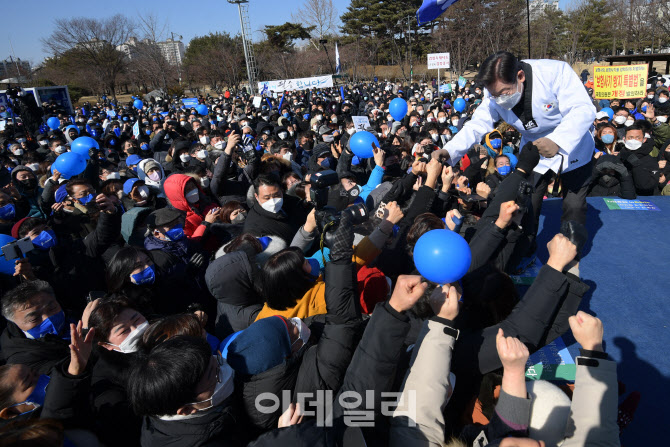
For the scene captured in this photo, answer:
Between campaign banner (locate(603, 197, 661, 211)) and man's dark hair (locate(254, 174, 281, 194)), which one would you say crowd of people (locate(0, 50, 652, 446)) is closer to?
man's dark hair (locate(254, 174, 281, 194))

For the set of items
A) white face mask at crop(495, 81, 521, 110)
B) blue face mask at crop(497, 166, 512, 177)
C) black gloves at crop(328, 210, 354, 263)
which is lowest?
blue face mask at crop(497, 166, 512, 177)

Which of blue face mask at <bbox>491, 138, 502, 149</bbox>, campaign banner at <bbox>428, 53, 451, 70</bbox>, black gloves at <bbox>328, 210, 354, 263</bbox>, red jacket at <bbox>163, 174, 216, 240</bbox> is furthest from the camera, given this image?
campaign banner at <bbox>428, 53, 451, 70</bbox>

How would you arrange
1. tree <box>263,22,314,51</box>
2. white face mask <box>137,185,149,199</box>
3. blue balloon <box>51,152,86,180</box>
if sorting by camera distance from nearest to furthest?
1. white face mask <box>137,185,149,199</box>
2. blue balloon <box>51,152,86,180</box>
3. tree <box>263,22,314,51</box>

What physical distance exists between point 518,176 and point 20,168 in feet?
22.9

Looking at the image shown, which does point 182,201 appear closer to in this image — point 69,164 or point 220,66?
point 69,164

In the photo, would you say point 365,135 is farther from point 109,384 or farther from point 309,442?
point 309,442

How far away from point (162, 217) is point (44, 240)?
3.75 feet

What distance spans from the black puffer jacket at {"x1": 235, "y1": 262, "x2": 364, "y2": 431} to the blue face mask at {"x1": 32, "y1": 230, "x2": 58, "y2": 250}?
292cm

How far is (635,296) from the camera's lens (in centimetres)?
299

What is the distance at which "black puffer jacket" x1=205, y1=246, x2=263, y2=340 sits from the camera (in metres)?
2.66

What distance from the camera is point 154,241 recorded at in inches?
140

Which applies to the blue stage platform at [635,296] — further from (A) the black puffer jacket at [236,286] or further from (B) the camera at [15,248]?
(B) the camera at [15,248]

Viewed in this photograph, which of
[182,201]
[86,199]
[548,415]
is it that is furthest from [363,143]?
[548,415]

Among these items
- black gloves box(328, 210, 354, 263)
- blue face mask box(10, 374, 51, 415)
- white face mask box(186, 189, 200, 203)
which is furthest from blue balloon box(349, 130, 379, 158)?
blue face mask box(10, 374, 51, 415)
